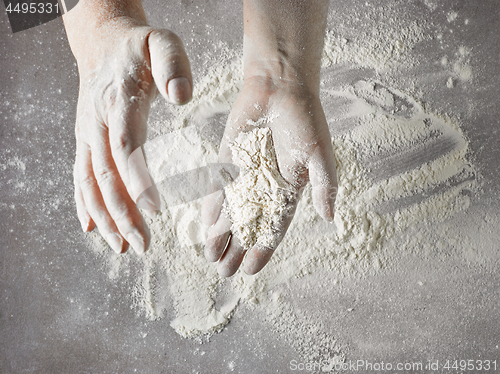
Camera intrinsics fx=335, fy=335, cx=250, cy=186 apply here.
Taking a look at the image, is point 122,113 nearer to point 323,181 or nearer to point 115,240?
point 115,240

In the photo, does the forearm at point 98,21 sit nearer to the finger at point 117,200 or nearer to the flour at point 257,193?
the finger at point 117,200

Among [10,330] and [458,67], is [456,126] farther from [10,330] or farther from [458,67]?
[10,330]

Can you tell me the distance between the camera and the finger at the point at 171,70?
61cm

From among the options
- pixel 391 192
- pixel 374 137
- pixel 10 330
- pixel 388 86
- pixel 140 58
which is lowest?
pixel 10 330

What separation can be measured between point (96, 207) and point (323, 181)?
495mm

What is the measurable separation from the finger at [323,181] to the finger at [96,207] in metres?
0.44

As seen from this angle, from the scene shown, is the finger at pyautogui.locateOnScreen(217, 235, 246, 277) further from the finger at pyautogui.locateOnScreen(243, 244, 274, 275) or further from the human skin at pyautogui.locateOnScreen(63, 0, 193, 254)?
the human skin at pyautogui.locateOnScreen(63, 0, 193, 254)

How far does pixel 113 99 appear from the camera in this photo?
70 cm

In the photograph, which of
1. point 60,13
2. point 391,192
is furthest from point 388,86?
point 60,13

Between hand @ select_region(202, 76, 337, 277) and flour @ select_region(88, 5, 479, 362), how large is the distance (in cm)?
11

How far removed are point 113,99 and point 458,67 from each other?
922mm

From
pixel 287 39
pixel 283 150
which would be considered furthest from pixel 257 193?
pixel 287 39

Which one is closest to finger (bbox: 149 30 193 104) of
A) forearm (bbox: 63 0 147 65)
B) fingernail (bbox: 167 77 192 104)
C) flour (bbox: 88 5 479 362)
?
fingernail (bbox: 167 77 192 104)

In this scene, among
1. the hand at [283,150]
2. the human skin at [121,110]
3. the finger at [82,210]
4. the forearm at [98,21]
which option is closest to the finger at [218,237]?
the hand at [283,150]
